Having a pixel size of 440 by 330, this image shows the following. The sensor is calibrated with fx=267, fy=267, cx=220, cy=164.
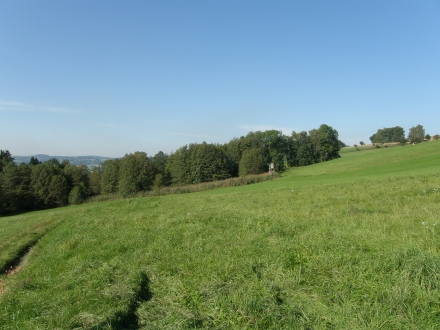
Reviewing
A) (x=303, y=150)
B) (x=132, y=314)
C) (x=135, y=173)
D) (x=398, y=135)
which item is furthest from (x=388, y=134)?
(x=132, y=314)

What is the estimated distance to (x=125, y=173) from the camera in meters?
53.7

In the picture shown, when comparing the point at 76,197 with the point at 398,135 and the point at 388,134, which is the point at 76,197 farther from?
the point at 388,134

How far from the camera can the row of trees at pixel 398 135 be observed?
288 feet

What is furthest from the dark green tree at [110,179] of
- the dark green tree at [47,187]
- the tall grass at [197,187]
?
the tall grass at [197,187]

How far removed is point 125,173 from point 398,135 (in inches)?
3992

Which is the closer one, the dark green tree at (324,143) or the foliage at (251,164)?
the foliage at (251,164)

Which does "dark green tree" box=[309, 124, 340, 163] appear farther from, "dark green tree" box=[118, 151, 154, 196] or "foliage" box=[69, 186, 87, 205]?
"foliage" box=[69, 186, 87, 205]

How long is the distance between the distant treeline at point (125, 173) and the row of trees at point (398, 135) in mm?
47183

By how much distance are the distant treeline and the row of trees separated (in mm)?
47183

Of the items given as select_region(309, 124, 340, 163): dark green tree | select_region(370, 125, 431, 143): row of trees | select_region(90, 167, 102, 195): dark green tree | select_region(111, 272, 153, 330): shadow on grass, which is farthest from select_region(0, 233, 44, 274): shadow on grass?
select_region(370, 125, 431, 143): row of trees

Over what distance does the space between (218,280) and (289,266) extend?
1.36 meters

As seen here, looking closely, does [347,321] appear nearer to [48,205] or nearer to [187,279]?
[187,279]

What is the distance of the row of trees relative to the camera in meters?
87.9

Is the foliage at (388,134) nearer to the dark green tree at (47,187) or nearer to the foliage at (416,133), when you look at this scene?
the foliage at (416,133)
